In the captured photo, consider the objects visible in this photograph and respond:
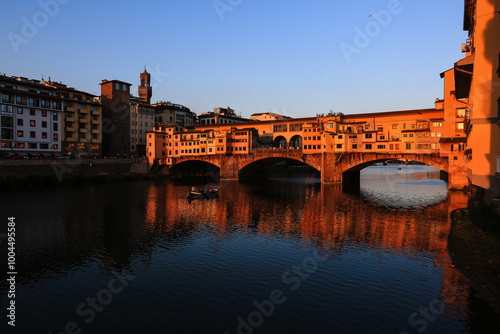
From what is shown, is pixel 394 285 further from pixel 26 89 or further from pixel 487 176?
pixel 26 89

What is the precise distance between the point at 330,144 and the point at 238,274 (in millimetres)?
61477

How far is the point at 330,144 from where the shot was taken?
78125 millimetres

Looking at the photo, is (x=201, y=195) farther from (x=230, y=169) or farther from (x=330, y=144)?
(x=330, y=144)

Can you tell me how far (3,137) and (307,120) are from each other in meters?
77.6

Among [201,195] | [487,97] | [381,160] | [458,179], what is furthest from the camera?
[381,160]

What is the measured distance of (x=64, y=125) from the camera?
93875mm

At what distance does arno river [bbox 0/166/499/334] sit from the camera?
15.5 metres

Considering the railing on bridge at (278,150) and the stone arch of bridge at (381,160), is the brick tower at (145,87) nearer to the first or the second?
the railing on bridge at (278,150)

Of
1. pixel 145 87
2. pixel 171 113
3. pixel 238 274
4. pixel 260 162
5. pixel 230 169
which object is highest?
pixel 145 87

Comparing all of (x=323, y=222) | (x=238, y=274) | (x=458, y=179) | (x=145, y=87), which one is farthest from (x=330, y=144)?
(x=145, y=87)

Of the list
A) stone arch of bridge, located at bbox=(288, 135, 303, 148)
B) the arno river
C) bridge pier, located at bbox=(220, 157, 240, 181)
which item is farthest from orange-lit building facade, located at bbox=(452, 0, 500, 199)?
bridge pier, located at bbox=(220, 157, 240, 181)

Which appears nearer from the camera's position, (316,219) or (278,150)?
(316,219)
